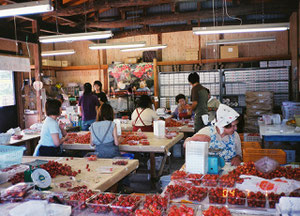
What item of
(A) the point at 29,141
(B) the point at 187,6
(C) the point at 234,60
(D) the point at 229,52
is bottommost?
(A) the point at 29,141

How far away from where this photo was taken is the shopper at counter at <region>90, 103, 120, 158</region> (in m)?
4.79

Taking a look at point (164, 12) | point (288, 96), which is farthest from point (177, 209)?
point (164, 12)

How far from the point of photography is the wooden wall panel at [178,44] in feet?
39.7

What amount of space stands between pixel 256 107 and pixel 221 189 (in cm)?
789

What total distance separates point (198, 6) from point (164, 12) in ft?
4.96

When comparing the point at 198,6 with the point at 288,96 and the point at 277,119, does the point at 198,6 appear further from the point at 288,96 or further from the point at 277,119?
the point at 277,119

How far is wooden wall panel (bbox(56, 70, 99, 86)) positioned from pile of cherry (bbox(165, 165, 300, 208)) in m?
11.3

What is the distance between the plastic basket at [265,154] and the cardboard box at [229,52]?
767 cm

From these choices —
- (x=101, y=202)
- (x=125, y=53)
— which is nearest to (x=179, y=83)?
(x=125, y=53)

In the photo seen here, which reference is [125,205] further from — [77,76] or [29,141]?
[77,76]

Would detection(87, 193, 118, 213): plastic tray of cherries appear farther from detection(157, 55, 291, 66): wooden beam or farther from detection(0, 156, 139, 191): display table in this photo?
detection(157, 55, 291, 66): wooden beam

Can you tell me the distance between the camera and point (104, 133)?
4.78 meters

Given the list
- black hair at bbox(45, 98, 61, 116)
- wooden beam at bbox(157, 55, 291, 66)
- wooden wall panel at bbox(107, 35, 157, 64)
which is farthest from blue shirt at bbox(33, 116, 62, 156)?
wooden wall panel at bbox(107, 35, 157, 64)

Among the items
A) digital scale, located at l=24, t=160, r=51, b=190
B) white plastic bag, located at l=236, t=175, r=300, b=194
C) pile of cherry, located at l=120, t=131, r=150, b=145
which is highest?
digital scale, located at l=24, t=160, r=51, b=190
